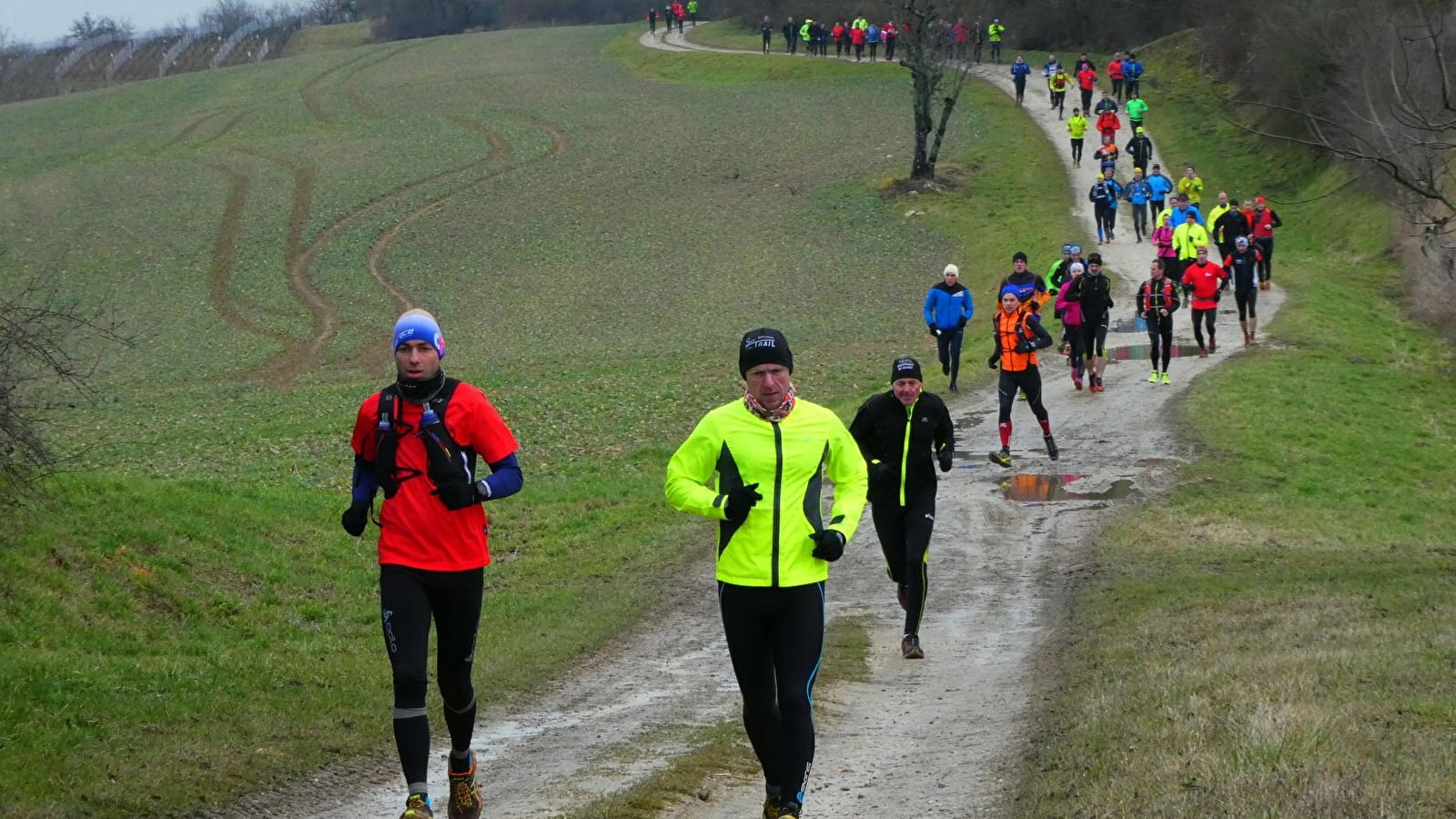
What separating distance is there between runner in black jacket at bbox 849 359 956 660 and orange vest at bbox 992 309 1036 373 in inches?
279

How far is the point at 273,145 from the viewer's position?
68.9 metres

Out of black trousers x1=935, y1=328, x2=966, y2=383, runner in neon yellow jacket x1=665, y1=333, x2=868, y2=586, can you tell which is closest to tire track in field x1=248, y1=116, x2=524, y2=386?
black trousers x1=935, y1=328, x2=966, y2=383

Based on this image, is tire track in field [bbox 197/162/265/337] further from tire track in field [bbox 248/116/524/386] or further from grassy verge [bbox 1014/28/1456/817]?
grassy verge [bbox 1014/28/1456/817]

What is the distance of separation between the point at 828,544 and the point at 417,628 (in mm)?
1874

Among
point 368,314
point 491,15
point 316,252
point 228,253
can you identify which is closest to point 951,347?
point 368,314

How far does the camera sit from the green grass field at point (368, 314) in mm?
10391

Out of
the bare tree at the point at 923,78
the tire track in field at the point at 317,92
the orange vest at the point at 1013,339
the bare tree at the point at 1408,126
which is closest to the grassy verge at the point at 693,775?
the bare tree at the point at 1408,126

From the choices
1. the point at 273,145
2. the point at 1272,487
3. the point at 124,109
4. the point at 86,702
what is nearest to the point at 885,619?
the point at 86,702

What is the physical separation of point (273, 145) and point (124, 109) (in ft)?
70.0

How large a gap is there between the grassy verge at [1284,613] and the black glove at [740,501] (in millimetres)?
1942

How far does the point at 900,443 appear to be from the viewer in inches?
452

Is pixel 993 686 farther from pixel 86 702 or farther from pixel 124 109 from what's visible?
pixel 124 109

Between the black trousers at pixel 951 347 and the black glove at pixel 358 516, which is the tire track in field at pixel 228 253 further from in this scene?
the black glove at pixel 358 516

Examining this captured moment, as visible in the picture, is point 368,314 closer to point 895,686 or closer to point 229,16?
point 895,686
